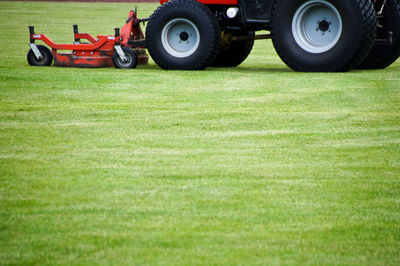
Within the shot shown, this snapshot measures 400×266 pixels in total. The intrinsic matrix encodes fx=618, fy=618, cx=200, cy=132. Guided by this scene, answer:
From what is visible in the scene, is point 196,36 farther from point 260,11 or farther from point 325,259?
point 325,259

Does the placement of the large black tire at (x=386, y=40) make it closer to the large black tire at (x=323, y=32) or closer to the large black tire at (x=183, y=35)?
the large black tire at (x=323, y=32)

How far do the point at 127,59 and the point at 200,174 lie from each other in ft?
20.4

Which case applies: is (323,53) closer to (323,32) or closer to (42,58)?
(323,32)

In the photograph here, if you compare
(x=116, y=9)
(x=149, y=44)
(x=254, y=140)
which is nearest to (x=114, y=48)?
(x=149, y=44)

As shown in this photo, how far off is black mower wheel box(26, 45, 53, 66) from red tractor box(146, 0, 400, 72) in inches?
66.7

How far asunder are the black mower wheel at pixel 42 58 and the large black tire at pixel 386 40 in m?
5.07

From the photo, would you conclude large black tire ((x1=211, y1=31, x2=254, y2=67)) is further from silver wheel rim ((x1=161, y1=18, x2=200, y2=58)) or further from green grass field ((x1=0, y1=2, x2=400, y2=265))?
green grass field ((x1=0, y1=2, x2=400, y2=265))

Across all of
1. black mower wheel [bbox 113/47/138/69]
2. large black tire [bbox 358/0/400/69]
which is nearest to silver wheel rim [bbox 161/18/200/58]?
black mower wheel [bbox 113/47/138/69]

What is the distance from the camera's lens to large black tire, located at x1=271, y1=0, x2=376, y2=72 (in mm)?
8484

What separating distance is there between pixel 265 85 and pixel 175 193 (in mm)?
4430

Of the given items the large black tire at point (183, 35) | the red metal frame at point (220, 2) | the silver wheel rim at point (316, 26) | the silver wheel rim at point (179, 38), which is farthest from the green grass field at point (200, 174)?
the red metal frame at point (220, 2)

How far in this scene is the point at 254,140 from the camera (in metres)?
4.79

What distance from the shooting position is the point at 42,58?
10.0 m

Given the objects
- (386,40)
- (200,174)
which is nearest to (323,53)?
(386,40)
